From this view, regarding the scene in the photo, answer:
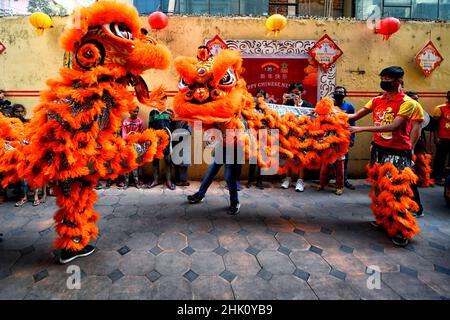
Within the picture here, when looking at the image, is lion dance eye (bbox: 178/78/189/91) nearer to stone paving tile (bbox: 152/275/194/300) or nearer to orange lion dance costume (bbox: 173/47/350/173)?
orange lion dance costume (bbox: 173/47/350/173)

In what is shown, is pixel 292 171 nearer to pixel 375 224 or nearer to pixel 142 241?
pixel 375 224

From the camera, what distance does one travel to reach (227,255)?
2.98m

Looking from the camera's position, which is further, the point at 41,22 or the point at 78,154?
the point at 41,22

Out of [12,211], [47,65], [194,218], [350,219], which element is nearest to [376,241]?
[350,219]

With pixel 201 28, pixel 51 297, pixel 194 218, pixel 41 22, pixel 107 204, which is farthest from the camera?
pixel 201 28

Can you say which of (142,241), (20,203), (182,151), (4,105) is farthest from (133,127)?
(142,241)

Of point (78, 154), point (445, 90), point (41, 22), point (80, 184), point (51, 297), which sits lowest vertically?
point (51, 297)

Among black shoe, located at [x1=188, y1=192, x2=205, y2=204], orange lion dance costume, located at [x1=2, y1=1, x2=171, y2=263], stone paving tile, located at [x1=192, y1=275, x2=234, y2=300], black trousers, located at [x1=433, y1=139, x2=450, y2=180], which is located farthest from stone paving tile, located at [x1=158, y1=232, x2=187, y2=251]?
black trousers, located at [x1=433, y1=139, x2=450, y2=180]

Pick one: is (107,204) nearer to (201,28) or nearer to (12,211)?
(12,211)

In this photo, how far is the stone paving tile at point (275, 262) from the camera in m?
2.71

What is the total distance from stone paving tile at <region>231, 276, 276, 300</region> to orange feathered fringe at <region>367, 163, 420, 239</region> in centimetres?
171

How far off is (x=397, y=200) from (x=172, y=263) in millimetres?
2465

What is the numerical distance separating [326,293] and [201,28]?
5.20 m

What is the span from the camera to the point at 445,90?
634cm
